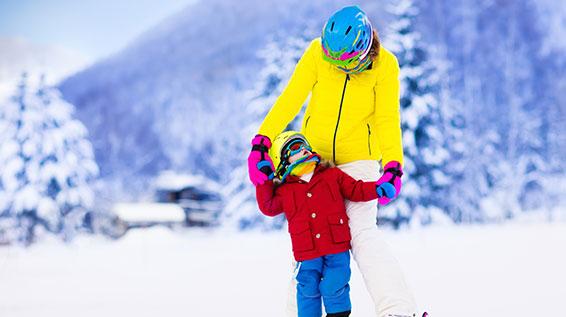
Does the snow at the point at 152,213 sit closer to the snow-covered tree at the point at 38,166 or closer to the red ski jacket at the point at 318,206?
the snow-covered tree at the point at 38,166

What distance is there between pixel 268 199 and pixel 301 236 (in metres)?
0.21

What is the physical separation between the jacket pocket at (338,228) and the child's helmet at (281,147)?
297 millimetres

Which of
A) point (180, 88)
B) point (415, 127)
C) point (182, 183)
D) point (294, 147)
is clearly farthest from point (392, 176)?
point (180, 88)

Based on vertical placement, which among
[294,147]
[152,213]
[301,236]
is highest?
[152,213]

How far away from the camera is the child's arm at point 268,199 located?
2488 mm

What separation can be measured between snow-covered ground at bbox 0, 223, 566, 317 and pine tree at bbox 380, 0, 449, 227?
4684 millimetres

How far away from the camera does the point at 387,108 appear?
8.16 ft

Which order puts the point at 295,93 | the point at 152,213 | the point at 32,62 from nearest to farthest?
the point at 295,93 < the point at 32,62 < the point at 152,213

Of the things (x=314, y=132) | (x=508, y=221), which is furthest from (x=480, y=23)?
(x=314, y=132)

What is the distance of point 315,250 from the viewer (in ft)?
8.01

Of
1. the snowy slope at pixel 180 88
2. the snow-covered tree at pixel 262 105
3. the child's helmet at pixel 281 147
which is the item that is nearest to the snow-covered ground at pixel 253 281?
the child's helmet at pixel 281 147

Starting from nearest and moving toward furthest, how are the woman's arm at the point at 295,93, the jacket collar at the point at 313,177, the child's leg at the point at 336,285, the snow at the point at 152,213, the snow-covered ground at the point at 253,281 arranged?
the child's leg at the point at 336,285, the jacket collar at the point at 313,177, the woman's arm at the point at 295,93, the snow-covered ground at the point at 253,281, the snow at the point at 152,213

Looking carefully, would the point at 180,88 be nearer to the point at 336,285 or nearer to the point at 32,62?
the point at 32,62

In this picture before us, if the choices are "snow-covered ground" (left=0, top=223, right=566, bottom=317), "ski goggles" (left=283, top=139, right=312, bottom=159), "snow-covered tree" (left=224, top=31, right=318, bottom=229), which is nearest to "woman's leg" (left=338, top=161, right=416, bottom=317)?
"ski goggles" (left=283, top=139, right=312, bottom=159)
